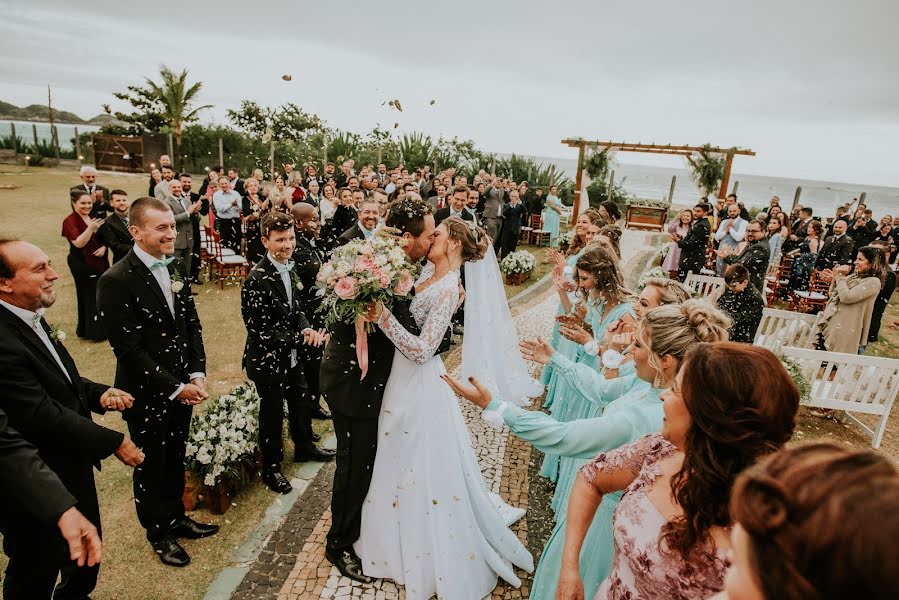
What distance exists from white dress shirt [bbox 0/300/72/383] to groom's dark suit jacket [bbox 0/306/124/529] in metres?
0.02

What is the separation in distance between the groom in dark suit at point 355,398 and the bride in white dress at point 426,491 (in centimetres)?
8

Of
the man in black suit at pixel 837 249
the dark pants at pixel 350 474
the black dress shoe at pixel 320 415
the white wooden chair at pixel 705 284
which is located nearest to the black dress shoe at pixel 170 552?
the dark pants at pixel 350 474

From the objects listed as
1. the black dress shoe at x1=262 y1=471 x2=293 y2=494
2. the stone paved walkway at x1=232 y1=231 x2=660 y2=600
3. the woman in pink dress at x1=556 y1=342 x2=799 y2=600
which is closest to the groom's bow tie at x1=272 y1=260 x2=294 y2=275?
the black dress shoe at x1=262 y1=471 x2=293 y2=494

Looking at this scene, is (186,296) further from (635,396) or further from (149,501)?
(635,396)

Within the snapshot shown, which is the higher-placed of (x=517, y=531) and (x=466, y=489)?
(x=466, y=489)

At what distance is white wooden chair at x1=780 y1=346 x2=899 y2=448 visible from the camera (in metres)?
5.77

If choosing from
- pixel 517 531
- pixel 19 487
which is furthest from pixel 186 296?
pixel 517 531

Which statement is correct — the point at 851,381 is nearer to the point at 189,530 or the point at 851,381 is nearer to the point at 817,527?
the point at 817,527

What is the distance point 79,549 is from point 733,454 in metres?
2.73

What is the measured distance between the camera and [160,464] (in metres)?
3.50

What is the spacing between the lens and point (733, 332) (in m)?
6.24

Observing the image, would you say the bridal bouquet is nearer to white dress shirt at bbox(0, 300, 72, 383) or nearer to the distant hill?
white dress shirt at bbox(0, 300, 72, 383)

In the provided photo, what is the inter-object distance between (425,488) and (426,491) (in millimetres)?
20

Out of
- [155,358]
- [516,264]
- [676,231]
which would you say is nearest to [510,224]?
[516,264]
